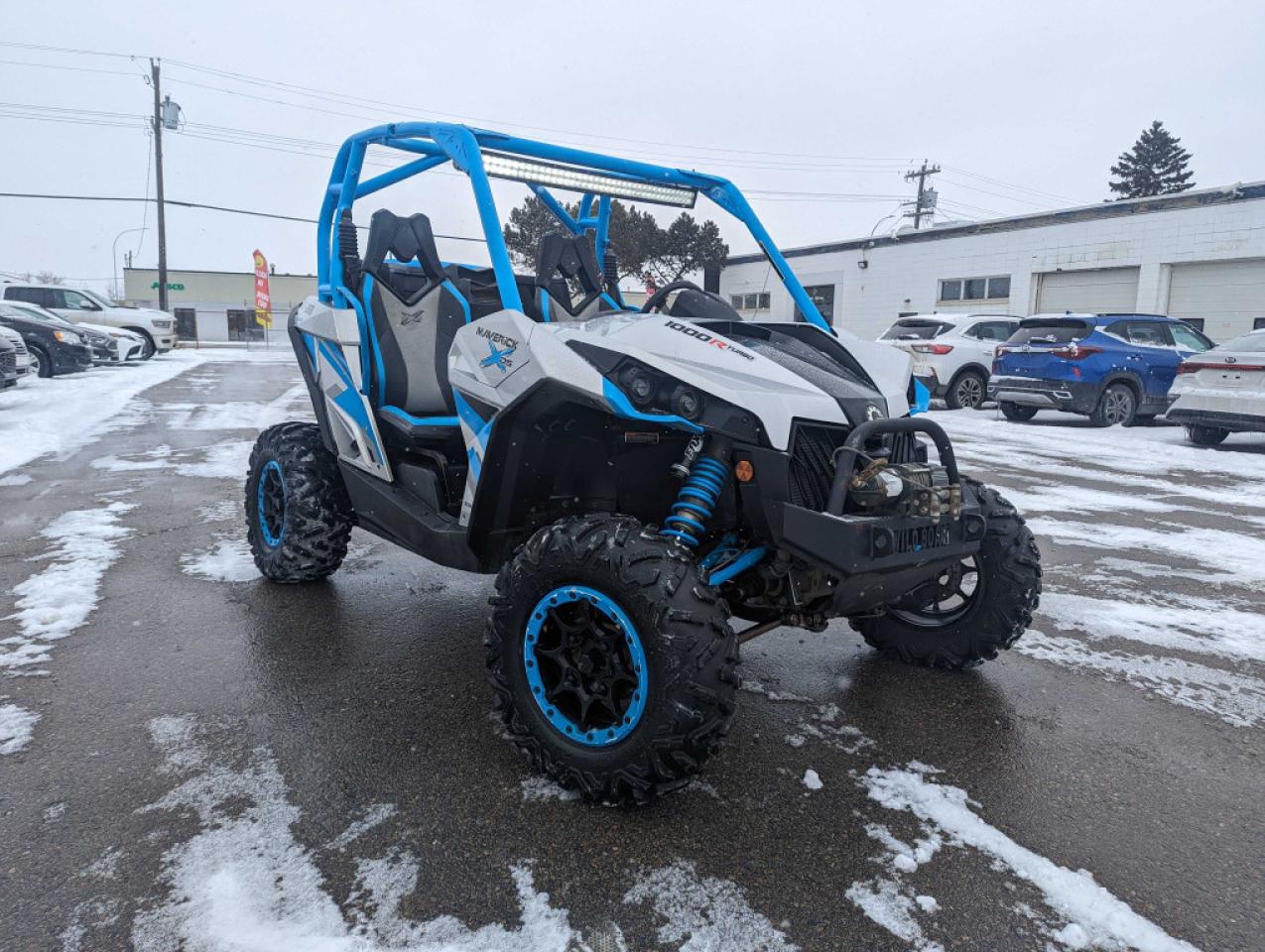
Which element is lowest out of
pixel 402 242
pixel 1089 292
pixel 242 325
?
pixel 402 242

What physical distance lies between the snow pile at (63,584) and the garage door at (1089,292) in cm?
2268

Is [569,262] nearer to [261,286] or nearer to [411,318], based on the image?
[411,318]

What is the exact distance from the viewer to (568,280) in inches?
172

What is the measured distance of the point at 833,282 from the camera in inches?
1152

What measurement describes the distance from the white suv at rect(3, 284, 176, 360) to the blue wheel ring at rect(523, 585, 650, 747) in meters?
23.6

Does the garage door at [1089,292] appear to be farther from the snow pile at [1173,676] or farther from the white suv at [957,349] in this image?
the snow pile at [1173,676]

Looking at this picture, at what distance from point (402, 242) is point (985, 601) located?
3052 mm

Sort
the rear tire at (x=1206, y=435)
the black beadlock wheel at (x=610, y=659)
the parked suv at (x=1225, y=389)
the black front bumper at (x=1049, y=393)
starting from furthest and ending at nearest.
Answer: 1. the black front bumper at (x=1049, y=393)
2. the rear tire at (x=1206, y=435)
3. the parked suv at (x=1225, y=389)
4. the black beadlock wheel at (x=610, y=659)

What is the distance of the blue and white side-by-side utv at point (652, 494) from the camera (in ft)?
7.91

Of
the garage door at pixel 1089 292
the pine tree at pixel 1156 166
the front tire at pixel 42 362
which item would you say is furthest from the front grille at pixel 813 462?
the pine tree at pixel 1156 166

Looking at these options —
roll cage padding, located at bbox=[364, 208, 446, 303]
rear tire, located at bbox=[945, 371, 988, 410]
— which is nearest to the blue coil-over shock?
roll cage padding, located at bbox=[364, 208, 446, 303]

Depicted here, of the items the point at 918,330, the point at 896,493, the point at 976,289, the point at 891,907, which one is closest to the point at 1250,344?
the point at 918,330

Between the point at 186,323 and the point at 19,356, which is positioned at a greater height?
the point at 186,323

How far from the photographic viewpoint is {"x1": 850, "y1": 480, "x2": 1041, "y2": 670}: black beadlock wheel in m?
3.25
